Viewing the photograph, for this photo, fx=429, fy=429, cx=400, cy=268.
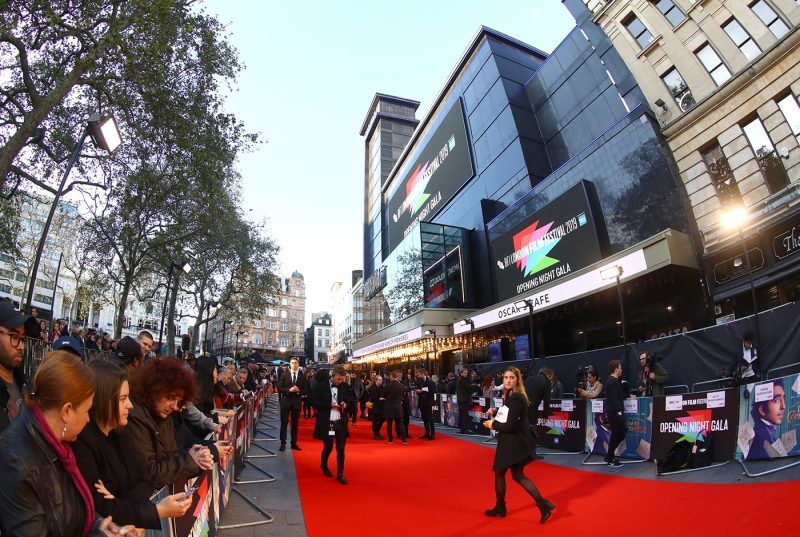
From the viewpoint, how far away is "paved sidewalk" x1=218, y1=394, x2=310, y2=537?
15.9 feet

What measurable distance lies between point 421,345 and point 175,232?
15989mm

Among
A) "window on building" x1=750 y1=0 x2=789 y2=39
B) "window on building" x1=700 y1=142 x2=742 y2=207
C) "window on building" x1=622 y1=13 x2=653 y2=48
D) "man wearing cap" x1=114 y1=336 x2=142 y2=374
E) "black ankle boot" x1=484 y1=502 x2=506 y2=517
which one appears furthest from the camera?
"window on building" x1=622 y1=13 x2=653 y2=48

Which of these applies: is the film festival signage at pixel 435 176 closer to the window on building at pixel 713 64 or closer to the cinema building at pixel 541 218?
the cinema building at pixel 541 218

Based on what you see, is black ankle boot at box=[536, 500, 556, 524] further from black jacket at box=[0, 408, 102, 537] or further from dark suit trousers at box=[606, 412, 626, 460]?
black jacket at box=[0, 408, 102, 537]

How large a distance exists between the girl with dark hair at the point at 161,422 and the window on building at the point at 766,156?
1505 cm

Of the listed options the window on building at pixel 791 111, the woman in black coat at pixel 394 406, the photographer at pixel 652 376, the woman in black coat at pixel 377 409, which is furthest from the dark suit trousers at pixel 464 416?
the window on building at pixel 791 111

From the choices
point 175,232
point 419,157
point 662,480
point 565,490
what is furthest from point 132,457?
point 419,157

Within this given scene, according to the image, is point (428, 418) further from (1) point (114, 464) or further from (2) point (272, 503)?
(1) point (114, 464)

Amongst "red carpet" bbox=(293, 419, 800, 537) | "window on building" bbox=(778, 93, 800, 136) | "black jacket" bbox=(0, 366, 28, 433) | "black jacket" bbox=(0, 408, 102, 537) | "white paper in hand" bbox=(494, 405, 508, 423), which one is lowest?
"red carpet" bbox=(293, 419, 800, 537)

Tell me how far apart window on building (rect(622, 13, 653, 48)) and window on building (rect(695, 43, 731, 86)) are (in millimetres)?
2239

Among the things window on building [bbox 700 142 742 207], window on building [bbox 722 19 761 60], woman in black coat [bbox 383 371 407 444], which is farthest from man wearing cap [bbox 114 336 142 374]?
window on building [bbox 722 19 761 60]

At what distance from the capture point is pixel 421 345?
2830cm

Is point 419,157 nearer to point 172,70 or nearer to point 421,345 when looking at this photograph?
point 421,345

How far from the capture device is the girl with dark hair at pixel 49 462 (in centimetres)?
150
